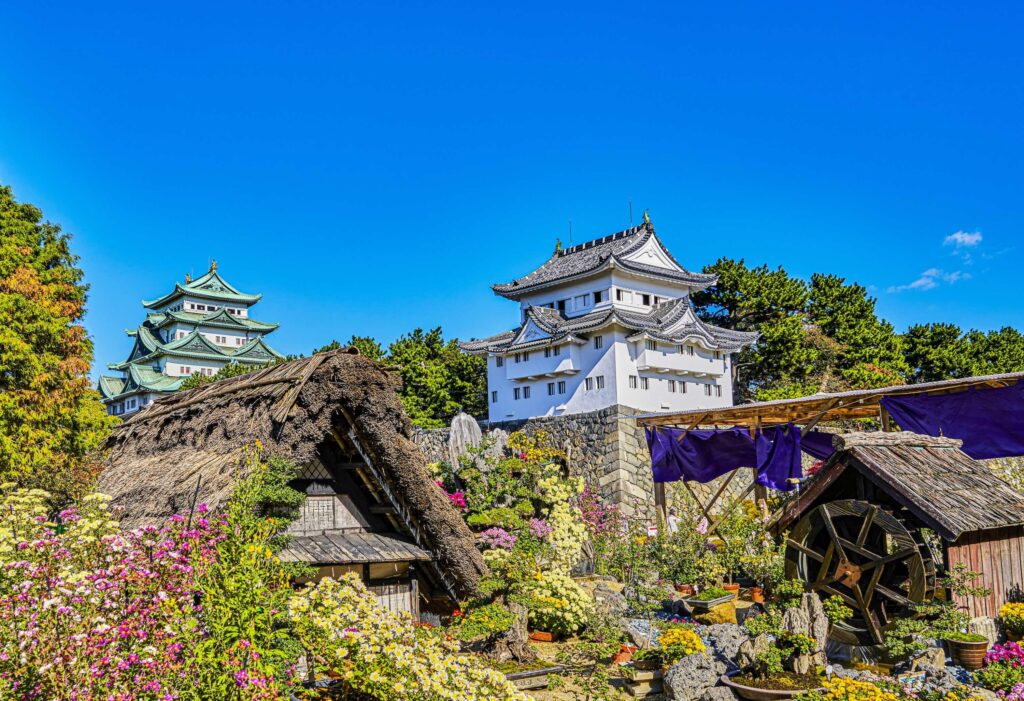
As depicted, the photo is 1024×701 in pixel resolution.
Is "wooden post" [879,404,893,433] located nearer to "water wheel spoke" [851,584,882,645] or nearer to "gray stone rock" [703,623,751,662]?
"water wheel spoke" [851,584,882,645]

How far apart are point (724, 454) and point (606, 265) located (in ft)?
53.9

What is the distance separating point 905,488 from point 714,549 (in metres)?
8.34

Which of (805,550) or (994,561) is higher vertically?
(805,550)

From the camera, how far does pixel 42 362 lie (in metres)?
21.1

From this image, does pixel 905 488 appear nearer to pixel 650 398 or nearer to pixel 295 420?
pixel 295 420

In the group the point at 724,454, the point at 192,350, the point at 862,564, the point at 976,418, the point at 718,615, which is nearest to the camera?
the point at 862,564

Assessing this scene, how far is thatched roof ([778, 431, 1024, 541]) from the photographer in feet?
29.7

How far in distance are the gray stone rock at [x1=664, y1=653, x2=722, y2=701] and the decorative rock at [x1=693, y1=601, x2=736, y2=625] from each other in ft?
14.3

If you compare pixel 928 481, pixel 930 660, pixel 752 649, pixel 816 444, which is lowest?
pixel 930 660

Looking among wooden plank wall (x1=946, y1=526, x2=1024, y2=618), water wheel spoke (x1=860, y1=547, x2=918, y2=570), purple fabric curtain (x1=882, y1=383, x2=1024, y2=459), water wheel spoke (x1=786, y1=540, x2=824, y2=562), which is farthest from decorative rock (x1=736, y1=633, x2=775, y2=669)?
purple fabric curtain (x1=882, y1=383, x2=1024, y2=459)

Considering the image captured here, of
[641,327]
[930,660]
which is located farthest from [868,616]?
[641,327]

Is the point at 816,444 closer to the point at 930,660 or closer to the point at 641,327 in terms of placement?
the point at 930,660

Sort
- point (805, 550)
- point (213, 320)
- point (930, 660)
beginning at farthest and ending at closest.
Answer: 1. point (213, 320)
2. point (805, 550)
3. point (930, 660)

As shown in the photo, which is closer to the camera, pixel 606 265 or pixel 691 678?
pixel 691 678
